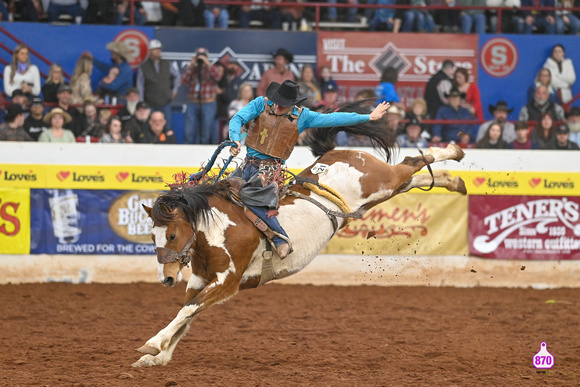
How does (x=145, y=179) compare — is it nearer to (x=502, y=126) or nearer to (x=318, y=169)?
(x=318, y=169)

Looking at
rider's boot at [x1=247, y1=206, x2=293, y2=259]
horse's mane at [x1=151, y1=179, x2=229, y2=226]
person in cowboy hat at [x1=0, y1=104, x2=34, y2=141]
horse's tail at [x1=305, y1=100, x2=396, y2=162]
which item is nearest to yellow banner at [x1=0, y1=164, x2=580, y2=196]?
person in cowboy hat at [x1=0, y1=104, x2=34, y2=141]

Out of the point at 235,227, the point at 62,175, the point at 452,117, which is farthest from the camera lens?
the point at 452,117

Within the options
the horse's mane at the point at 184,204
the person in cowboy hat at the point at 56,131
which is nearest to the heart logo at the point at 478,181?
the horse's mane at the point at 184,204

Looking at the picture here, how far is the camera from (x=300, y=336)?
802 cm

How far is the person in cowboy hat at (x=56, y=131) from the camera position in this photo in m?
11.0

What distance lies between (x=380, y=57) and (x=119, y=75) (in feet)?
14.6

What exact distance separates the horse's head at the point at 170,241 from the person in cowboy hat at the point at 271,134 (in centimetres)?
63

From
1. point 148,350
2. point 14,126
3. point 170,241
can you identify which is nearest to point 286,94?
point 170,241

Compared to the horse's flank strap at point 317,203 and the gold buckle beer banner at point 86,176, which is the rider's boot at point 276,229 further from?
the gold buckle beer banner at point 86,176

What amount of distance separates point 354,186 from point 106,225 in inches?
187

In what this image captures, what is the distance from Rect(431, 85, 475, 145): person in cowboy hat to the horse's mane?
6.67 metres

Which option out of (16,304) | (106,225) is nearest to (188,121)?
(106,225)

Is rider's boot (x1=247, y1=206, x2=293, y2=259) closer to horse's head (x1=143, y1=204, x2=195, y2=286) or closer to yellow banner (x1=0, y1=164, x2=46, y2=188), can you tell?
horse's head (x1=143, y1=204, x2=195, y2=286)

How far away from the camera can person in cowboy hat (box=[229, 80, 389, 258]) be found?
6434mm
